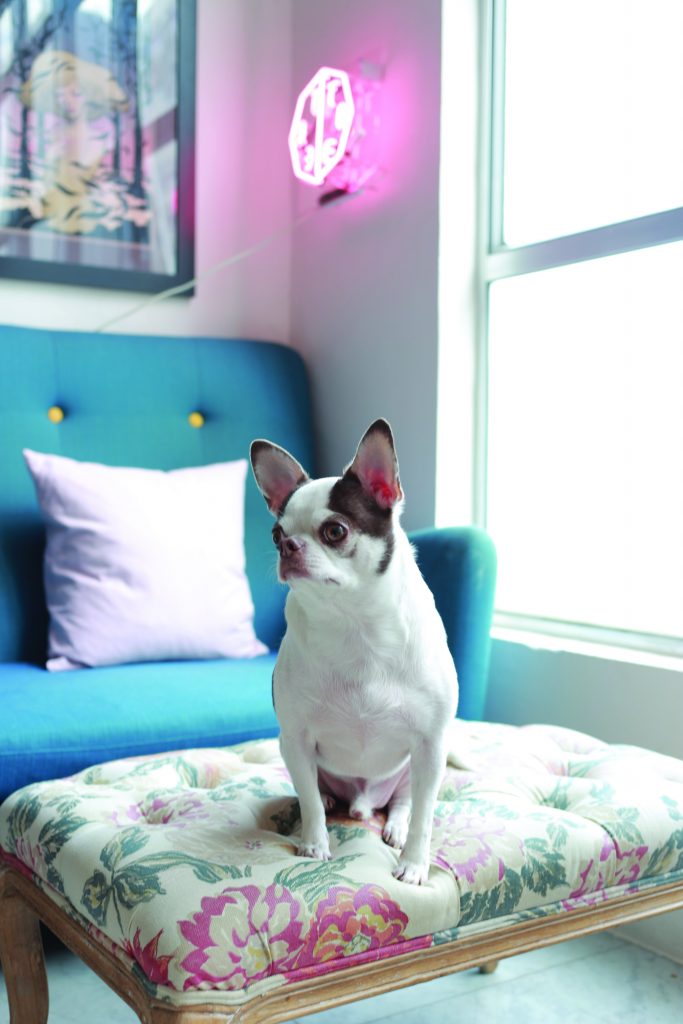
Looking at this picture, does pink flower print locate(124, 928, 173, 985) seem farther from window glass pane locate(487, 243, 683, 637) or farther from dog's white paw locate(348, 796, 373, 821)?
window glass pane locate(487, 243, 683, 637)

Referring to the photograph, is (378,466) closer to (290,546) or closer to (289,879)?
(290,546)

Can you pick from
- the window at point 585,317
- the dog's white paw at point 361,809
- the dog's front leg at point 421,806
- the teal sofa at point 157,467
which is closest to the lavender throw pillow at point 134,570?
the teal sofa at point 157,467

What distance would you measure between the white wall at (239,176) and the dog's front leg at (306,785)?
1642mm

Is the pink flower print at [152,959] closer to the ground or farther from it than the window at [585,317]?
closer to the ground

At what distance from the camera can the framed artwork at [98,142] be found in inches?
93.0

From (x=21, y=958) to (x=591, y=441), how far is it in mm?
1347

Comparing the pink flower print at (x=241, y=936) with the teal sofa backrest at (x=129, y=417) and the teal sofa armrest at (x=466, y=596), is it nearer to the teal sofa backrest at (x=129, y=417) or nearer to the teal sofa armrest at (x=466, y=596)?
the teal sofa armrest at (x=466, y=596)

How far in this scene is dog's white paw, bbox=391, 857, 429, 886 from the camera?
1.04m

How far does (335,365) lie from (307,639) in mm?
1527

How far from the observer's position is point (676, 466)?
1855 mm

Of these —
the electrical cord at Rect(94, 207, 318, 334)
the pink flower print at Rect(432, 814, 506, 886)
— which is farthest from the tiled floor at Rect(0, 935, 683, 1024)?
the electrical cord at Rect(94, 207, 318, 334)

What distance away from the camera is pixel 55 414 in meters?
2.23

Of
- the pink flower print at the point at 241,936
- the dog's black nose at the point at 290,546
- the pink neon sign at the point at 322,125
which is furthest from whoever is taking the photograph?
the pink neon sign at the point at 322,125

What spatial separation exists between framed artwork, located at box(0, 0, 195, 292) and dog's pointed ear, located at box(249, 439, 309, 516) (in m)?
1.49
